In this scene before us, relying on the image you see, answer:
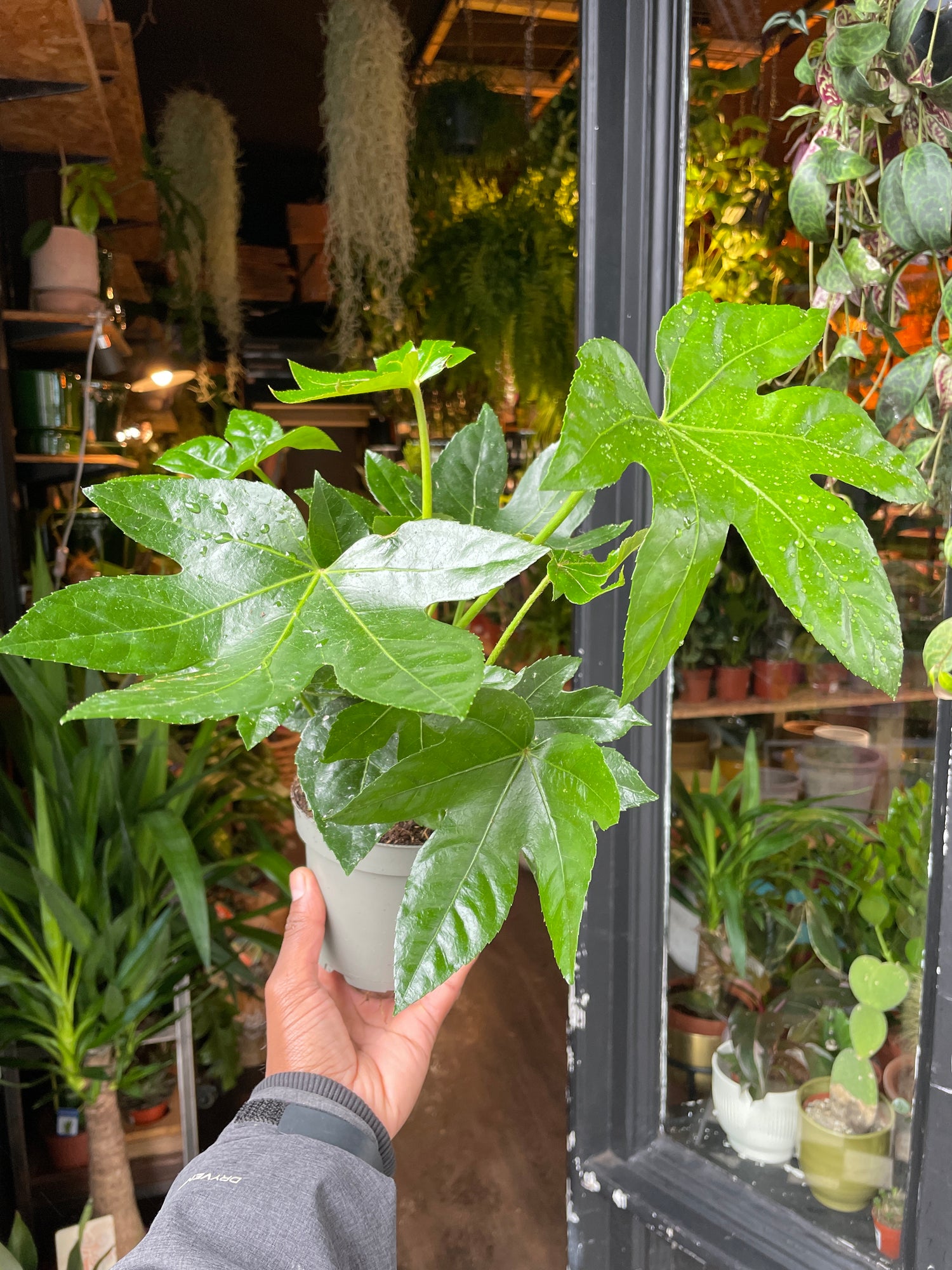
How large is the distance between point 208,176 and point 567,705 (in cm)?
266

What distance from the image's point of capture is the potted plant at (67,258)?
6.15 ft

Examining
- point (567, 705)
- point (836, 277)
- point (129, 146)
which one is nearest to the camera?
point (567, 705)

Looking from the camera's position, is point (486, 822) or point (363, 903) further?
point (363, 903)

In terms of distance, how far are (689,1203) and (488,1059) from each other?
1224 millimetres

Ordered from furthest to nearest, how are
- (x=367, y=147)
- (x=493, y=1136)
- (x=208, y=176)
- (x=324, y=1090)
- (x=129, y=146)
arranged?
(x=208, y=176), (x=129, y=146), (x=367, y=147), (x=493, y=1136), (x=324, y=1090)

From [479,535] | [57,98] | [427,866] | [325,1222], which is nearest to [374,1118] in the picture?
[325,1222]

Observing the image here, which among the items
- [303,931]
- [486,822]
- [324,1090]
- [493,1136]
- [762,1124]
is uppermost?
[486,822]

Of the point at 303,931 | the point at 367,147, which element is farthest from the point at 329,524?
the point at 367,147

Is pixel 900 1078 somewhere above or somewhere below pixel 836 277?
below

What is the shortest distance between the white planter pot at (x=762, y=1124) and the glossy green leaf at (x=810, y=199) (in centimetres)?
104

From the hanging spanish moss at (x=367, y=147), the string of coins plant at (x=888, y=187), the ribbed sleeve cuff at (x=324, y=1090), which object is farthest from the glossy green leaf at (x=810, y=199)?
the hanging spanish moss at (x=367, y=147)

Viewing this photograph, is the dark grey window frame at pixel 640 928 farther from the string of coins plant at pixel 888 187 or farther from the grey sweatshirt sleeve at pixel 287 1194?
the grey sweatshirt sleeve at pixel 287 1194

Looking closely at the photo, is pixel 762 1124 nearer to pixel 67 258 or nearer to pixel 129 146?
pixel 67 258

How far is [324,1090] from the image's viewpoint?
0.62 m
